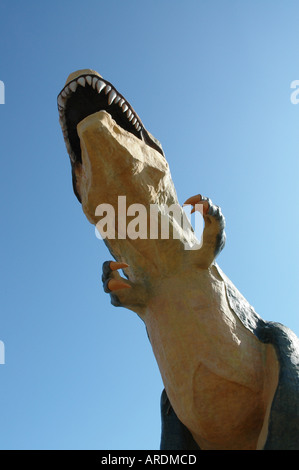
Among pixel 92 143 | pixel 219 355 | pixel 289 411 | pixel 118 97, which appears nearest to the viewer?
pixel 289 411

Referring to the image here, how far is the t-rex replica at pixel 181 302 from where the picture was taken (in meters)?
3.67

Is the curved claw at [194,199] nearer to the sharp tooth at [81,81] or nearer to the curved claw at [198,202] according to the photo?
the curved claw at [198,202]

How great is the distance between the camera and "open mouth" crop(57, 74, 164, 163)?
417 centimetres

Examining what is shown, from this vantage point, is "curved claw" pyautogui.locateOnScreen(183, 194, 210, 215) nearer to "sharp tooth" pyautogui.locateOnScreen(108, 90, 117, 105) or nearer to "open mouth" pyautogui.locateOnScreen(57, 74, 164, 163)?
"open mouth" pyautogui.locateOnScreen(57, 74, 164, 163)

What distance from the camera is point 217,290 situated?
399cm

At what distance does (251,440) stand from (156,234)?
161 centimetres

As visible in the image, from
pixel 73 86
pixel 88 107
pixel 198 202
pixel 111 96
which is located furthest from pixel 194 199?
pixel 73 86

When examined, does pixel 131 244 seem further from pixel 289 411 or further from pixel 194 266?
pixel 289 411

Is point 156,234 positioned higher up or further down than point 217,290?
higher up

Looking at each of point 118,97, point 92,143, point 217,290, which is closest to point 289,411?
point 217,290

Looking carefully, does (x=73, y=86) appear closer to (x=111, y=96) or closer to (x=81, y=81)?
(x=81, y=81)

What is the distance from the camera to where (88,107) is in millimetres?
4309

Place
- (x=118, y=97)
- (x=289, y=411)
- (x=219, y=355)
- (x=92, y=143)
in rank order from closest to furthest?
(x=289, y=411) < (x=219, y=355) < (x=92, y=143) < (x=118, y=97)

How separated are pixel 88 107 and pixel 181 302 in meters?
1.70
